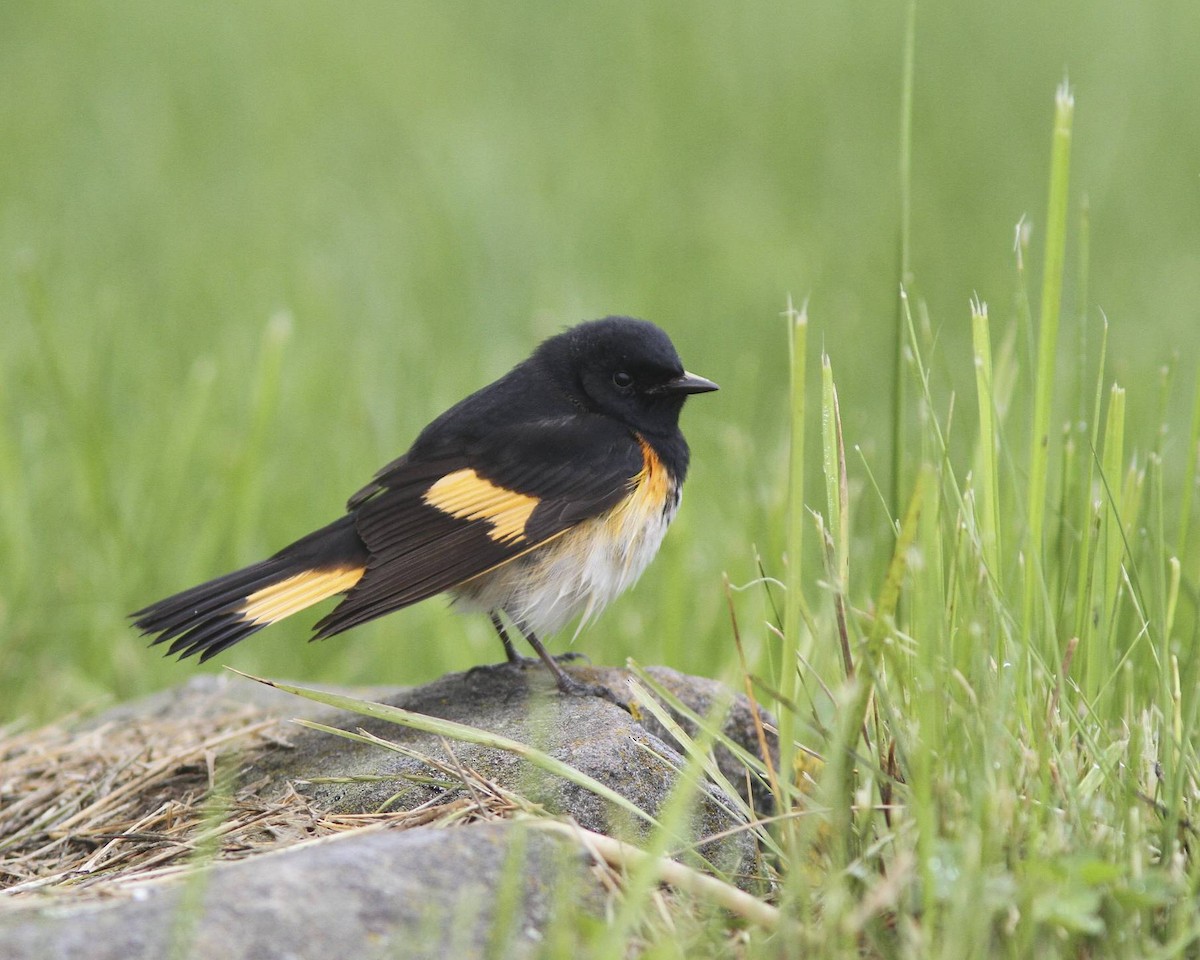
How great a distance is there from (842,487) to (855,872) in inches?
31.2

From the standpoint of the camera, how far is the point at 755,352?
6.69m

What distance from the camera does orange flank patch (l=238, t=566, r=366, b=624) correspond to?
3441 mm

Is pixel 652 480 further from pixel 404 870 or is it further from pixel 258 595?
pixel 404 870

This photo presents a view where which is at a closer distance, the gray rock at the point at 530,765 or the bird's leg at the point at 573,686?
the gray rock at the point at 530,765

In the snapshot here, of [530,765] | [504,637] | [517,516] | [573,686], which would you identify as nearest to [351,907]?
[530,765]

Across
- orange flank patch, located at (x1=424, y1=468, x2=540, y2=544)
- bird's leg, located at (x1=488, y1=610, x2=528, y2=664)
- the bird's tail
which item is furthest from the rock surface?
bird's leg, located at (x1=488, y1=610, x2=528, y2=664)

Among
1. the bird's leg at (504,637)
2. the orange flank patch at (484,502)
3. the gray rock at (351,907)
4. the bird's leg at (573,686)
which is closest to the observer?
the gray rock at (351,907)

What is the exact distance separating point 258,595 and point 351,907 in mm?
1568

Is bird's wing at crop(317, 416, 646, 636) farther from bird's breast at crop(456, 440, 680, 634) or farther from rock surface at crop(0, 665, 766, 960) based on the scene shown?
rock surface at crop(0, 665, 766, 960)

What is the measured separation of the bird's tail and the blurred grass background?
124 centimetres

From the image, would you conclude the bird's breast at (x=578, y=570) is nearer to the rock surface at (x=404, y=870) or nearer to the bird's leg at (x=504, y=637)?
the bird's leg at (x=504, y=637)

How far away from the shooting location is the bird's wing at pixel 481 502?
350 cm

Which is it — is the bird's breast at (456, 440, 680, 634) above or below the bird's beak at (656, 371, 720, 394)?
below

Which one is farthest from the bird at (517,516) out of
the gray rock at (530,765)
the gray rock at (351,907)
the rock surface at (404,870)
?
the gray rock at (351,907)
